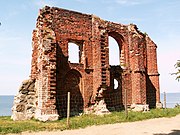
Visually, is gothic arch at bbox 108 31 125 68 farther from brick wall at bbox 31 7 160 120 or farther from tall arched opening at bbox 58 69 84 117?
tall arched opening at bbox 58 69 84 117

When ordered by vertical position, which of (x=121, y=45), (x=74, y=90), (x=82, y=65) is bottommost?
(x=74, y=90)

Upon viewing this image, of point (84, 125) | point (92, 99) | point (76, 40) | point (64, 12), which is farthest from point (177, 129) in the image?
point (64, 12)

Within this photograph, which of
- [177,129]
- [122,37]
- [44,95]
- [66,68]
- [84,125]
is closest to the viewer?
[177,129]

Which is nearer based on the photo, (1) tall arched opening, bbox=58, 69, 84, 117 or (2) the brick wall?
(2) the brick wall

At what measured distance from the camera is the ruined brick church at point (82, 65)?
1675 centimetres

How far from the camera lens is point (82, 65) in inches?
763

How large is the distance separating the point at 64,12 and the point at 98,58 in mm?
4056

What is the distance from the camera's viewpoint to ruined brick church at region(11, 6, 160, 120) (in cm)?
1675

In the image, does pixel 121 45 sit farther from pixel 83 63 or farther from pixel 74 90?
pixel 74 90

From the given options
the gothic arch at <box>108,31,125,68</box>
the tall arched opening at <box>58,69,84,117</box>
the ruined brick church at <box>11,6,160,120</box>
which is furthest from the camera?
the gothic arch at <box>108,31,125,68</box>

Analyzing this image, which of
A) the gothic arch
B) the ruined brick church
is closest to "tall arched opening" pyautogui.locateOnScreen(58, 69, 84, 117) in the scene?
the ruined brick church

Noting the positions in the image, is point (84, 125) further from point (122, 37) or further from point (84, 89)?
point (122, 37)

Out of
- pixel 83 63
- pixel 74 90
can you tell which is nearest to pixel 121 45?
pixel 83 63

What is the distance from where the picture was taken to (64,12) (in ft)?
61.9
